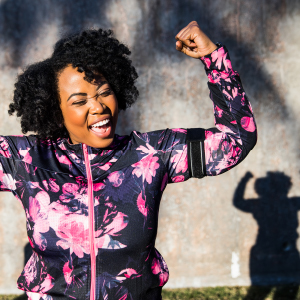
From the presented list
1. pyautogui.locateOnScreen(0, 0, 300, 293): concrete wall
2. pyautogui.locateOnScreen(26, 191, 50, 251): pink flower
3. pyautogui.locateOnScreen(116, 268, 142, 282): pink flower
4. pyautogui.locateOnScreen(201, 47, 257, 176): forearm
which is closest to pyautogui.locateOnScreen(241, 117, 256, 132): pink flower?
pyautogui.locateOnScreen(201, 47, 257, 176): forearm

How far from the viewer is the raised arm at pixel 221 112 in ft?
4.68

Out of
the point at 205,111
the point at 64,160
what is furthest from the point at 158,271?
the point at 205,111

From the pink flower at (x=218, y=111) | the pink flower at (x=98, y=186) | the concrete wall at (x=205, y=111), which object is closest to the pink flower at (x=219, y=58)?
the pink flower at (x=218, y=111)

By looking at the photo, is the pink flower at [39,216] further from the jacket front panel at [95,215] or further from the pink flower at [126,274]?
the pink flower at [126,274]

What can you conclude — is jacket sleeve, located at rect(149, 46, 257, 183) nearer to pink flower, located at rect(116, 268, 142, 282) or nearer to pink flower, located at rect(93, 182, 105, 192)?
pink flower, located at rect(93, 182, 105, 192)

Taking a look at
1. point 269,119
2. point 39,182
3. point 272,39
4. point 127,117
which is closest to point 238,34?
point 272,39

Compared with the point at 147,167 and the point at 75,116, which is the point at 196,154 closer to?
the point at 147,167

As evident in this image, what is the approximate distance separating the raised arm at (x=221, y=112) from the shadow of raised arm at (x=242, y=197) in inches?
82.7

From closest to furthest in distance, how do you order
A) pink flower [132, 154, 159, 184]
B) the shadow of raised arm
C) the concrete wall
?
pink flower [132, 154, 159, 184], the concrete wall, the shadow of raised arm

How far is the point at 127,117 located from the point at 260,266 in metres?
2.12

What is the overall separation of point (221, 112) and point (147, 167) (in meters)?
0.40

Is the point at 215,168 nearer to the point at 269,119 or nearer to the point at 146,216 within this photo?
the point at 146,216

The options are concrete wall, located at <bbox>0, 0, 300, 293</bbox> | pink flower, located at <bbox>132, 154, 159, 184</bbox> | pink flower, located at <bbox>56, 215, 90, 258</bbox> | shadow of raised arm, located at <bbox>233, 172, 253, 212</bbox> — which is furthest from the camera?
shadow of raised arm, located at <bbox>233, 172, 253, 212</bbox>

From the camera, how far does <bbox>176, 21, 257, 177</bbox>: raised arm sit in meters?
1.43
